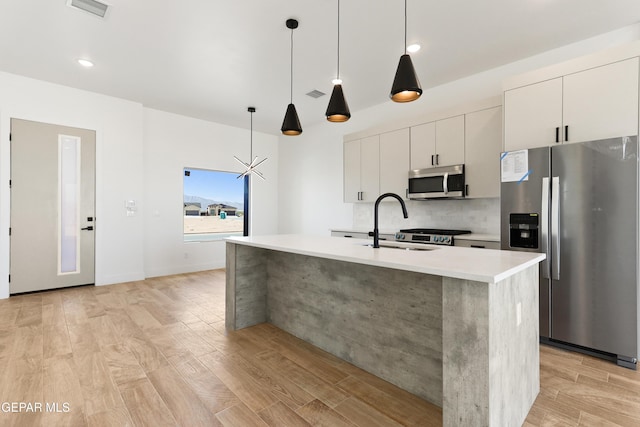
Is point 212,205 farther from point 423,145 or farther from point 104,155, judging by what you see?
point 423,145

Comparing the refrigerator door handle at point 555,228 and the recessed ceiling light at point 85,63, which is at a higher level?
the recessed ceiling light at point 85,63

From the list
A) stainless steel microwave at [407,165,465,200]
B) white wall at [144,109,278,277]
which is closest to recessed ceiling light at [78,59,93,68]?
white wall at [144,109,278,277]

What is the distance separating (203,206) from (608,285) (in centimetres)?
648

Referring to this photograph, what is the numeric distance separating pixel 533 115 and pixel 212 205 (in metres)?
5.99

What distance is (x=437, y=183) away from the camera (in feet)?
12.9

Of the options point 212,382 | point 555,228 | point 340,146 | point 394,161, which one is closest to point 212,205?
point 340,146

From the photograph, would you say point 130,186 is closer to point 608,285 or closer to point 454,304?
point 454,304

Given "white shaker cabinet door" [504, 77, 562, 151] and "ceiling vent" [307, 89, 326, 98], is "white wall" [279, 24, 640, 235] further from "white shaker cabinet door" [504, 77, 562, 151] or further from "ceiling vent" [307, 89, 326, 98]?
"white shaker cabinet door" [504, 77, 562, 151]

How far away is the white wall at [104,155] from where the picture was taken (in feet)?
13.4

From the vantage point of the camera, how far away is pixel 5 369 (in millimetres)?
2246

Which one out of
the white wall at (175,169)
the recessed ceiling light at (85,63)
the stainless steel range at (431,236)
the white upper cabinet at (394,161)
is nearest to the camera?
the stainless steel range at (431,236)

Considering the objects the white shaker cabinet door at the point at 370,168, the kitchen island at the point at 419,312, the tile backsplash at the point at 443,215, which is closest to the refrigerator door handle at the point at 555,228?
the kitchen island at the point at 419,312

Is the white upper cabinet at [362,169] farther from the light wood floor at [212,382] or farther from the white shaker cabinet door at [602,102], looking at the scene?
the light wood floor at [212,382]

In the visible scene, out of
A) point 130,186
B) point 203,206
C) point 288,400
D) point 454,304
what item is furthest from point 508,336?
point 203,206
